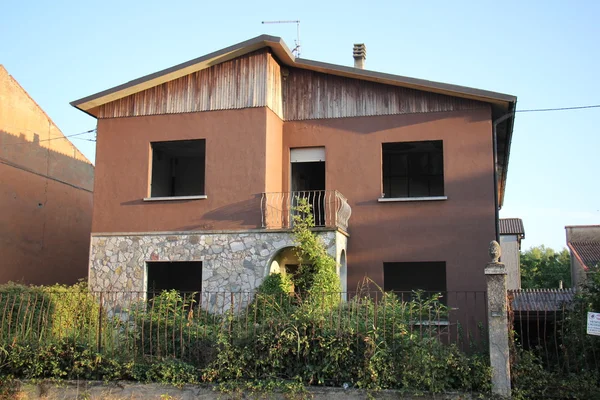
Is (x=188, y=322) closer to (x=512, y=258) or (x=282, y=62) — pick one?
(x=282, y=62)

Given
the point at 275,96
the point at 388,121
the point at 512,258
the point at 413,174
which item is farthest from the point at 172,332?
the point at 512,258

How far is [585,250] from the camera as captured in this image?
91.6 feet

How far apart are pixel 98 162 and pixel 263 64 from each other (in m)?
4.84

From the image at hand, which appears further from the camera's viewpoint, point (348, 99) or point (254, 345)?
point (348, 99)

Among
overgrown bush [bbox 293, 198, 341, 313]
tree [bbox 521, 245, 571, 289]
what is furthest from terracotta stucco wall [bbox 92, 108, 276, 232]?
tree [bbox 521, 245, 571, 289]

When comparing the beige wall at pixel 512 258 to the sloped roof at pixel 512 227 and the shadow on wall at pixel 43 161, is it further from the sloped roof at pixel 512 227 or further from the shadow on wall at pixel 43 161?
the shadow on wall at pixel 43 161

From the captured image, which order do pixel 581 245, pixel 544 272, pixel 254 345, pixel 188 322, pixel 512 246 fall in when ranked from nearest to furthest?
pixel 254 345
pixel 188 322
pixel 581 245
pixel 512 246
pixel 544 272

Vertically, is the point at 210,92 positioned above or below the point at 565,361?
above

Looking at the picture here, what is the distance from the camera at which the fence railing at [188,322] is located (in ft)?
28.0

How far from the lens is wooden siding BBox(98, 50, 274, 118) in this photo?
1507cm

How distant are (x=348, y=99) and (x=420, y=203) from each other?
3.16m

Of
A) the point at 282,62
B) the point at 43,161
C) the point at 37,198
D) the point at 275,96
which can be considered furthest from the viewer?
A: the point at 43,161

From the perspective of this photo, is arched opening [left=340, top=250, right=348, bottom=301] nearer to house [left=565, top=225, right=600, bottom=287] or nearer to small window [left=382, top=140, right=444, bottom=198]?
small window [left=382, top=140, right=444, bottom=198]

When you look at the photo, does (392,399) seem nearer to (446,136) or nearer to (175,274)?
(446,136)
